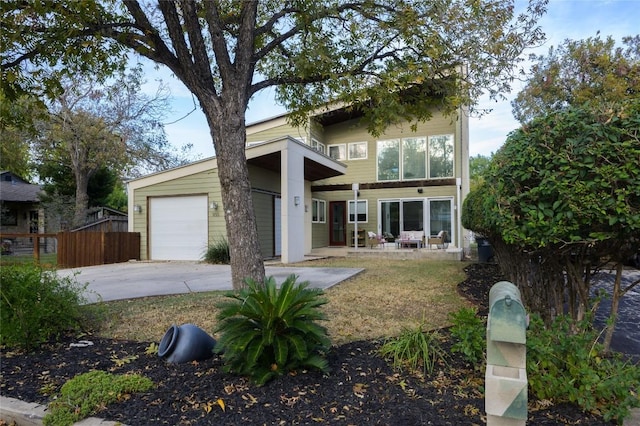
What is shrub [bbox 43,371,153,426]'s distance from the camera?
2.65 m

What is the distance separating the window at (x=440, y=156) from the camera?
16656mm

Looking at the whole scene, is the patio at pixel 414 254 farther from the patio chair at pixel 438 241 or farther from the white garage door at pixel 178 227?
the white garage door at pixel 178 227

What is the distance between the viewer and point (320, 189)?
18.2 metres

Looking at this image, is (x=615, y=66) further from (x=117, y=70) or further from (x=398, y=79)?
(x=117, y=70)

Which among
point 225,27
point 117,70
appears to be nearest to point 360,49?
point 225,27

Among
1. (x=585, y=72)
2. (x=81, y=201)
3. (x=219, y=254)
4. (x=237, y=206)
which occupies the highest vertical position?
(x=585, y=72)

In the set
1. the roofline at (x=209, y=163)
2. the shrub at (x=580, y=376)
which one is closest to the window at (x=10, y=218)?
the roofline at (x=209, y=163)

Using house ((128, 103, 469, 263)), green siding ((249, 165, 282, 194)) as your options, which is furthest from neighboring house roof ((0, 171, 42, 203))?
green siding ((249, 165, 282, 194))

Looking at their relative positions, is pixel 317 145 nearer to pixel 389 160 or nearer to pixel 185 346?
pixel 389 160

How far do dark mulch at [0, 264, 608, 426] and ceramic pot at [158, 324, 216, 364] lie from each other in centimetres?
9

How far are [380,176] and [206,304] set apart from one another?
44.0 feet

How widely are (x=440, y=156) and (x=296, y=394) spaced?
15.4m

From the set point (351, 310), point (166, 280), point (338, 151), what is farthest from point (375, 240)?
point (351, 310)

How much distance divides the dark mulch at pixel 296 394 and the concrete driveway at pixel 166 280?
2962 mm
